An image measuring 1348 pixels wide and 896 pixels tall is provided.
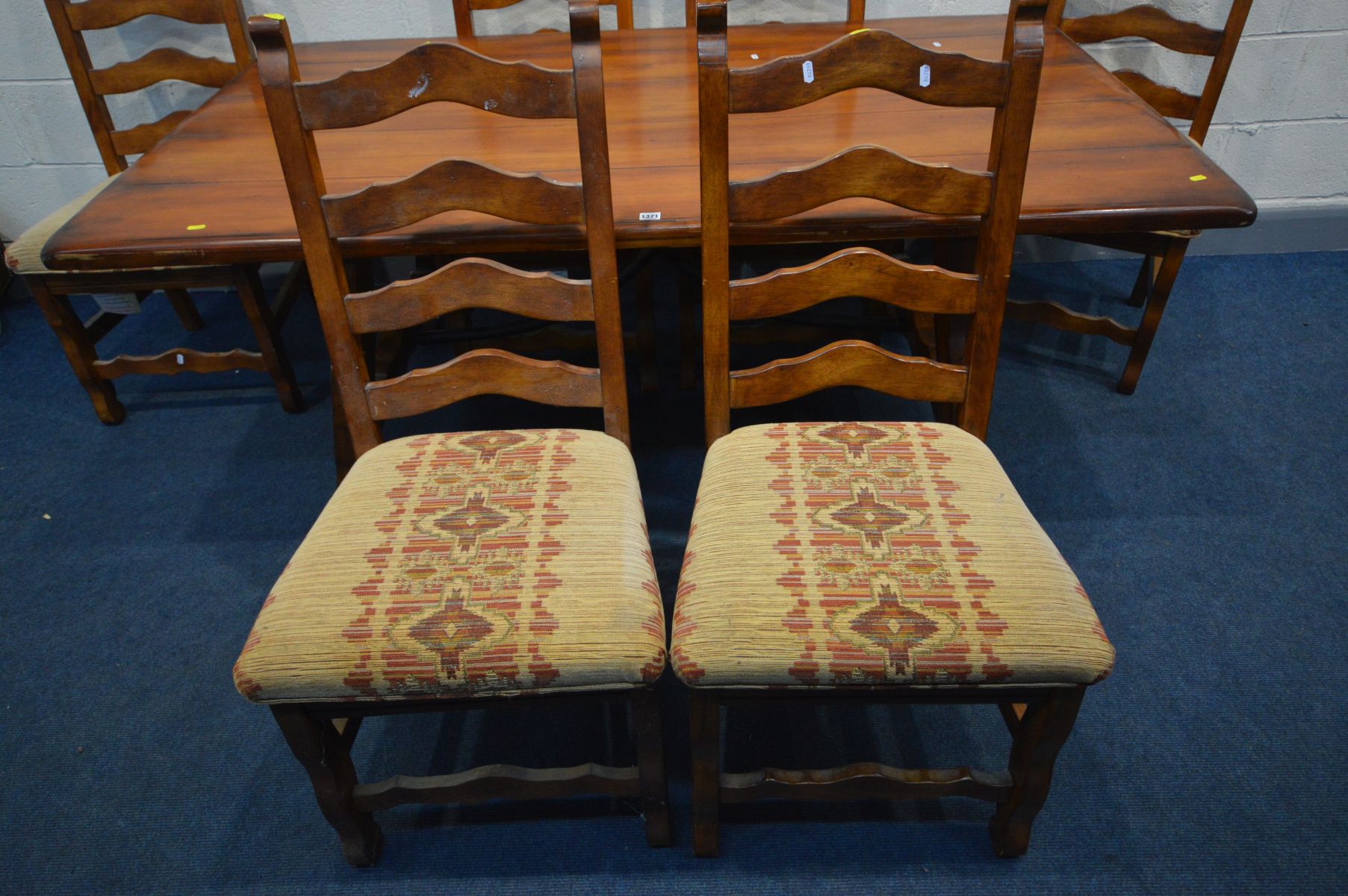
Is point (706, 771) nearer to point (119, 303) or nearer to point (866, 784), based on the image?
point (866, 784)

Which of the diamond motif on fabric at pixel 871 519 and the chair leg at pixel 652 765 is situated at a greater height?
the diamond motif on fabric at pixel 871 519

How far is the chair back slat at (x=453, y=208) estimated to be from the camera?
3.86 ft

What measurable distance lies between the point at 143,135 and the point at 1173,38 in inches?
98.3

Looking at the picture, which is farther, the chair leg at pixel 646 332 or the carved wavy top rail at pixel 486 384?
the chair leg at pixel 646 332

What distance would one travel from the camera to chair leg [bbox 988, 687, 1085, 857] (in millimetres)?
1173

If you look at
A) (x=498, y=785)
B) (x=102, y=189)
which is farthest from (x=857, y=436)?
(x=102, y=189)

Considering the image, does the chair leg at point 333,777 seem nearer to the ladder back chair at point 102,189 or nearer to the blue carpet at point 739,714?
the blue carpet at point 739,714

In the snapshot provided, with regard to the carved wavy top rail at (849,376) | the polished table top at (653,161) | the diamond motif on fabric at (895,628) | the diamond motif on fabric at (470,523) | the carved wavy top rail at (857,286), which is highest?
the polished table top at (653,161)

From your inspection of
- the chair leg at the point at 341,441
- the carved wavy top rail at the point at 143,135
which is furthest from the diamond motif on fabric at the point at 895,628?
the carved wavy top rail at the point at 143,135

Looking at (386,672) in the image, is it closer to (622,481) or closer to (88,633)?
(622,481)

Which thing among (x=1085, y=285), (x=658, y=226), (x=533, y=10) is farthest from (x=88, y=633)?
(x=1085, y=285)

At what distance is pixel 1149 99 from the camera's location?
2.22 m

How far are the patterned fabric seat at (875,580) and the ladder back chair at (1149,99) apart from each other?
0.99m

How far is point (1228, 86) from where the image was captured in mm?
2502
